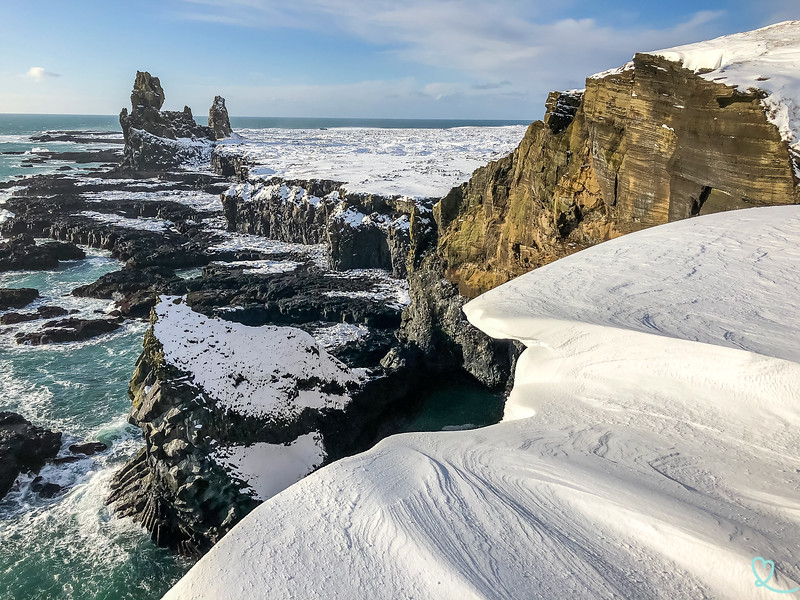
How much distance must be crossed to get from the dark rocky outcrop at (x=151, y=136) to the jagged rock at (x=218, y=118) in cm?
1930

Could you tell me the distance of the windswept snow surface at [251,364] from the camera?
17281 millimetres

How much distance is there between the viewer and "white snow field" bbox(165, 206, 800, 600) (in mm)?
4461

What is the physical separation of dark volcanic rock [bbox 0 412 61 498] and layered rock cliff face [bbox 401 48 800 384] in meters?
17.1

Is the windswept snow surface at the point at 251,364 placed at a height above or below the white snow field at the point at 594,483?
below

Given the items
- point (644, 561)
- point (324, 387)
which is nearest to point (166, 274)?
point (324, 387)

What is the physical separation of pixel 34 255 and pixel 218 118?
86136 millimetres

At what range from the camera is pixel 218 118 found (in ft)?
401

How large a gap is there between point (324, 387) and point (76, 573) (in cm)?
925

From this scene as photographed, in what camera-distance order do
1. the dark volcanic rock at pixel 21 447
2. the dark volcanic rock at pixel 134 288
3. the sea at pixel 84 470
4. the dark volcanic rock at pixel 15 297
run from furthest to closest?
the dark volcanic rock at pixel 134 288, the dark volcanic rock at pixel 15 297, the dark volcanic rock at pixel 21 447, the sea at pixel 84 470

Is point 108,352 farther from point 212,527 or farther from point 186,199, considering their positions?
point 186,199

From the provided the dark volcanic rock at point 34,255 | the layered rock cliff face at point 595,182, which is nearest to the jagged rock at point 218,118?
the dark volcanic rock at point 34,255

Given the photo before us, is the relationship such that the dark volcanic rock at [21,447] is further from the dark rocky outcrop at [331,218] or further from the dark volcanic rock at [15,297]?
the dark rocky outcrop at [331,218]

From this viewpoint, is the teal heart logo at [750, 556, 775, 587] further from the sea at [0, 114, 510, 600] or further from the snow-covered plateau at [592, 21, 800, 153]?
the sea at [0, 114, 510, 600]

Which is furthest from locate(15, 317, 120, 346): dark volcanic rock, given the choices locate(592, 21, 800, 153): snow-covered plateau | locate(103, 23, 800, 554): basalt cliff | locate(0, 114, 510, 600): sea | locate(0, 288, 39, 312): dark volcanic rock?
locate(592, 21, 800, 153): snow-covered plateau
